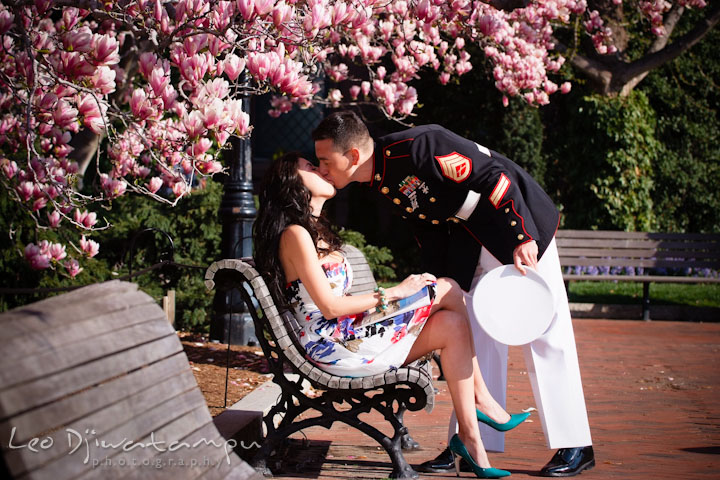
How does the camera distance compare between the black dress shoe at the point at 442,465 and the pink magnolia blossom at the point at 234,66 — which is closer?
the pink magnolia blossom at the point at 234,66

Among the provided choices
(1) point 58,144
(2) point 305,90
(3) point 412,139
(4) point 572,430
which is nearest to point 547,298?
(4) point 572,430

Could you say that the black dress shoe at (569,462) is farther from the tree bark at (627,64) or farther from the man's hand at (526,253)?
the tree bark at (627,64)

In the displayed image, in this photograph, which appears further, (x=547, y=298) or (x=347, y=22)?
(x=347, y=22)

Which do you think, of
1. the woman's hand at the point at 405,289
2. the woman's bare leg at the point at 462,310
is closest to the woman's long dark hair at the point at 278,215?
the woman's hand at the point at 405,289

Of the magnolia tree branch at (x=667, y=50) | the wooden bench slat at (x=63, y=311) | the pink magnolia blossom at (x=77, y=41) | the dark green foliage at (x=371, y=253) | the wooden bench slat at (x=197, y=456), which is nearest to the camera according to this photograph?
the wooden bench slat at (x=63, y=311)

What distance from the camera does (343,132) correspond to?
334cm

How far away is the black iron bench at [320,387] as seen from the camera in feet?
10.1

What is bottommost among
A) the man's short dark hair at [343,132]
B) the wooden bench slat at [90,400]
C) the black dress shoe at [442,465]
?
the black dress shoe at [442,465]

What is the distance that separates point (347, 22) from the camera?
362 centimetres

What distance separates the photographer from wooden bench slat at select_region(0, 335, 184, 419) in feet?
4.22

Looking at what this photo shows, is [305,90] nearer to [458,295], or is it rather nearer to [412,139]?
[412,139]

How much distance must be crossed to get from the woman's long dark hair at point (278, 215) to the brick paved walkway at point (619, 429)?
96 cm

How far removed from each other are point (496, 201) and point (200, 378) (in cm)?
262

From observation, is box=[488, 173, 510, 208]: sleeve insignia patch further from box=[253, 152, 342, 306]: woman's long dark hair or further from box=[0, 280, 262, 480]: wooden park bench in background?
box=[0, 280, 262, 480]: wooden park bench in background
